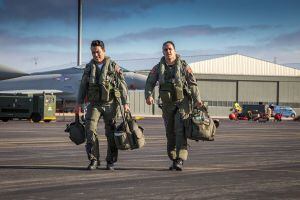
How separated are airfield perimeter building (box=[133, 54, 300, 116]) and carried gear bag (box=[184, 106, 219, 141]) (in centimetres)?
6601

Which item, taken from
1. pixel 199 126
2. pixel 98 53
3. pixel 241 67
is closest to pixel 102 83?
pixel 98 53

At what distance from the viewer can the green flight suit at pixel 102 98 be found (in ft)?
34.1

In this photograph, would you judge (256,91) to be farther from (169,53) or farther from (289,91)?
(169,53)

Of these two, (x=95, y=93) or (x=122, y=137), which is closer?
(x=122, y=137)

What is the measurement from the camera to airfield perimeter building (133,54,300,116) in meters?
77.1

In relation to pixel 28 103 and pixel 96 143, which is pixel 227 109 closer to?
pixel 28 103

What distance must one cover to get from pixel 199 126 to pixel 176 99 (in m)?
0.57

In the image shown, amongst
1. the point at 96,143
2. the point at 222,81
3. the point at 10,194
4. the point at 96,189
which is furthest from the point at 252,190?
the point at 222,81

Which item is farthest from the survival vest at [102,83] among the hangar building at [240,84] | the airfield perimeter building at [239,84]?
the hangar building at [240,84]

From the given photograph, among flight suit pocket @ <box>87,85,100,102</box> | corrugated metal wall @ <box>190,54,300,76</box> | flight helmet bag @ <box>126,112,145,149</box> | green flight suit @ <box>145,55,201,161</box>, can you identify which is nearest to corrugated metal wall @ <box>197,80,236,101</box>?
corrugated metal wall @ <box>190,54,300,76</box>

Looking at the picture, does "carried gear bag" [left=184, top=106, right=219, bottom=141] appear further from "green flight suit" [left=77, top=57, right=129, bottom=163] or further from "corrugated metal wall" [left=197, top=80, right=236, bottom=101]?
"corrugated metal wall" [left=197, top=80, right=236, bottom=101]

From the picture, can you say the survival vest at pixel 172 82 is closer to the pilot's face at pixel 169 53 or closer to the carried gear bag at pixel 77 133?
the pilot's face at pixel 169 53

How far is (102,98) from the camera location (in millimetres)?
10359

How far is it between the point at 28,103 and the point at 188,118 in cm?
2892
